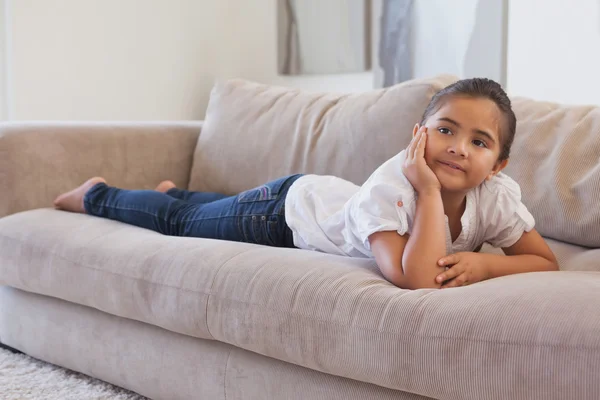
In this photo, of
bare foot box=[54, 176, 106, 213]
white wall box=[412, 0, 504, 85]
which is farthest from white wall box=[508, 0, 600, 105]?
bare foot box=[54, 176, 106, 213]

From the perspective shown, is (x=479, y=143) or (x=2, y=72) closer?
(x=479, y=143)

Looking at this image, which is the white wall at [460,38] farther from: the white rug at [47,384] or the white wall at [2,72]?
the white rug at [47,384]

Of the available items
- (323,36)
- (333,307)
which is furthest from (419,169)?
(323,36)

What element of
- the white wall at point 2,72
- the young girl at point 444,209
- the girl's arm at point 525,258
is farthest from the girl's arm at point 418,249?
the white wall at point 2,72

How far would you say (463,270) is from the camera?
1506mm

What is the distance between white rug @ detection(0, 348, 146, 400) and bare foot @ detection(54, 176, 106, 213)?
0.46m

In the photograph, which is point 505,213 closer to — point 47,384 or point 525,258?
point 525,258

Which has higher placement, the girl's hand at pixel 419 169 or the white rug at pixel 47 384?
the girl's hand at pixel 419 169

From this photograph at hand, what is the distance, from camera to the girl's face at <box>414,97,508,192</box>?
1544mm

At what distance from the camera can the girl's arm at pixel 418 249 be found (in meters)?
1.46

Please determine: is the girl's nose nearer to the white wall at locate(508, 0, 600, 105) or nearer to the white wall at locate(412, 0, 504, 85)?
the white wall at locate(508, 0, 600, 105)

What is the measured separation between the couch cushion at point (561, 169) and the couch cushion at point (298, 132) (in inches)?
11.7

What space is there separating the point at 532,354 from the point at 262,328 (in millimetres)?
530

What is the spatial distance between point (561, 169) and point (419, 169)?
438 millimetres
